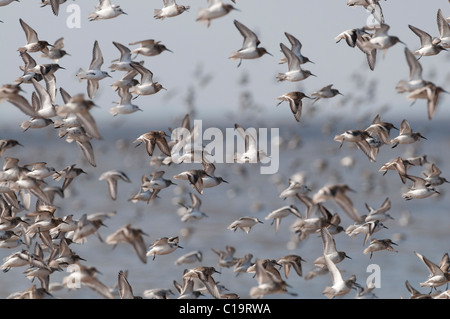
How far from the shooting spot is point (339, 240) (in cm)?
2212

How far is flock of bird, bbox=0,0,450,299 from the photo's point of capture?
29.1ft

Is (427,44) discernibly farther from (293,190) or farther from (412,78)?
(293,190)

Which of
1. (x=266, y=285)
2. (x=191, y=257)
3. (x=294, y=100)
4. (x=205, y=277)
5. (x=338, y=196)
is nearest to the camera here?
(x=338, y=196)

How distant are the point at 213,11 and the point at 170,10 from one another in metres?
1.61

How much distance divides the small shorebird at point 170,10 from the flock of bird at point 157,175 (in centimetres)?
1

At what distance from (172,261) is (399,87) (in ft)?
37.3

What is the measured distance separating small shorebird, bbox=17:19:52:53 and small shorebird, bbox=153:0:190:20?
1.52 metres

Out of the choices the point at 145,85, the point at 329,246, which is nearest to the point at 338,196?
the point at 329,246

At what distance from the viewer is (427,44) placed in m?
10.1

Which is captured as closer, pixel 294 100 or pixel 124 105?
pixel 294 100

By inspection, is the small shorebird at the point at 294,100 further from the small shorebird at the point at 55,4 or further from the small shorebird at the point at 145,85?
the small shorebird at the point at 55,4

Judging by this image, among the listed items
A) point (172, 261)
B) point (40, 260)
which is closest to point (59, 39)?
point (40, 260)

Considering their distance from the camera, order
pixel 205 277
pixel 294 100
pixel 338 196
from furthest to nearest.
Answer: pixel 294 100 → pixel 205 277 → pixel 338 196
